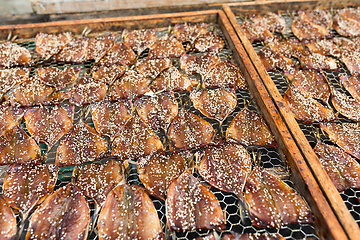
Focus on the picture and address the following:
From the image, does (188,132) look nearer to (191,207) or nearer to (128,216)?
(191,207)

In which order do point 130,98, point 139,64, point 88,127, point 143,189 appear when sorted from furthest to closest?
point 139,64 → point 130,98 → point 88,127 → point 143,189

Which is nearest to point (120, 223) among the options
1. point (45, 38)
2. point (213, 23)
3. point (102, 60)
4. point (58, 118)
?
point (58, 118)

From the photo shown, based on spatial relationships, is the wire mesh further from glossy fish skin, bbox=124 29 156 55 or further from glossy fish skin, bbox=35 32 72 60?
glossy fish skin, bbox=124 29 156 55

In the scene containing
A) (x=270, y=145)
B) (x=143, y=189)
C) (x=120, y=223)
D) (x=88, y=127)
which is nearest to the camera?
(x=120, y=223)

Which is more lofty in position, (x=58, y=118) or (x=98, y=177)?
(x=58, y=118)

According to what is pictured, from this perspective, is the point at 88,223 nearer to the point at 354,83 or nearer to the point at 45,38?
the point at 45,38

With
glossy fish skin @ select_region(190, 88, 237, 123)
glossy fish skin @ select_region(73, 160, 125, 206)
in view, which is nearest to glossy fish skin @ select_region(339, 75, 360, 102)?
glossy fish skin @ select_region(190, 88, 237, 123)
